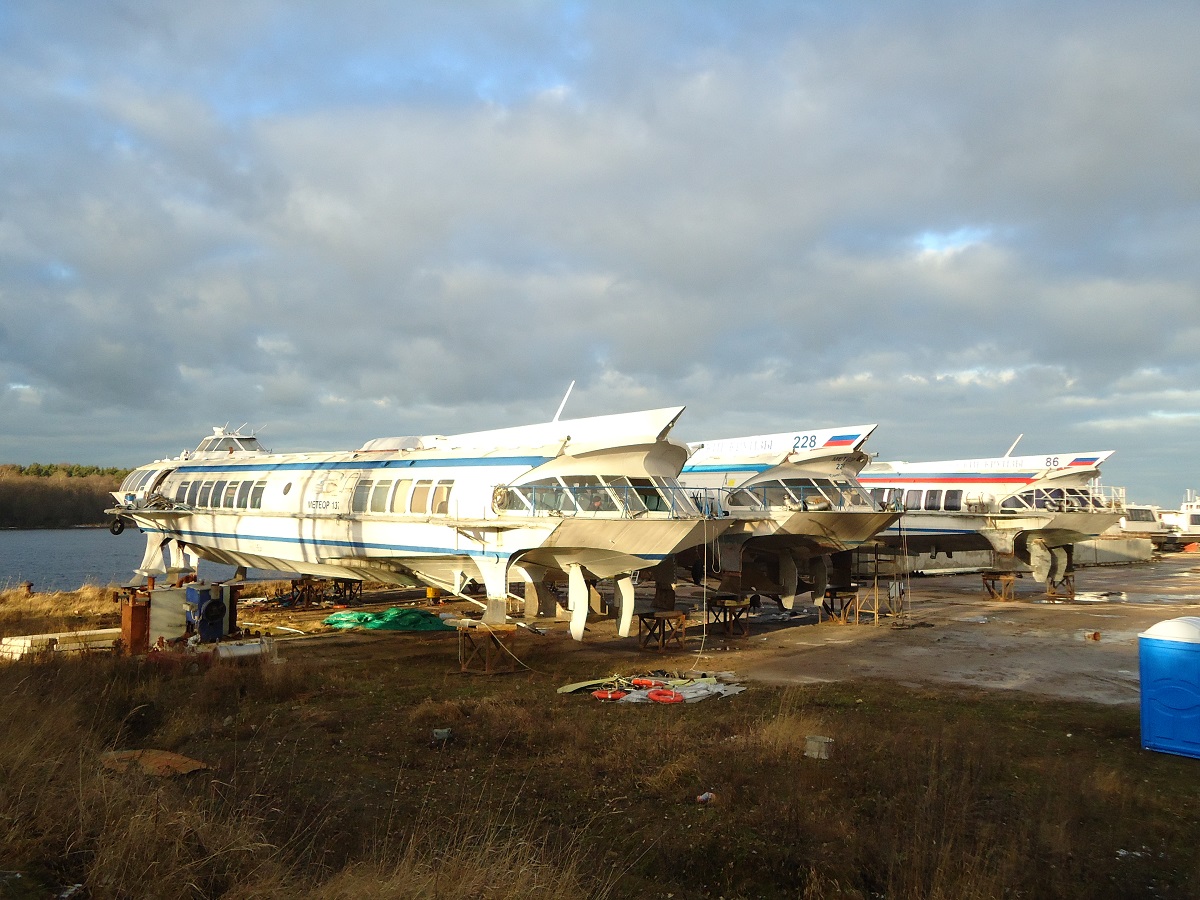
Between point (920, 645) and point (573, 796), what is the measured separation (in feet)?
43.8

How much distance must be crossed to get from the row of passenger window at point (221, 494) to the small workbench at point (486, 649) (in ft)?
38.2

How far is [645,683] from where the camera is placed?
13.7 meters

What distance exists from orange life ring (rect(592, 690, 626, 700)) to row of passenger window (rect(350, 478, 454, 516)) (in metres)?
7.09

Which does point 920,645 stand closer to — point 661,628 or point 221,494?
point 661,628

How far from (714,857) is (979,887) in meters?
2.03

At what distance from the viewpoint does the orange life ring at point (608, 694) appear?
42.1 feet

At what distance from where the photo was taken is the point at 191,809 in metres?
5.84

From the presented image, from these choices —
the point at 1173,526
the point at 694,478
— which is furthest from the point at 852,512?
the point at 1173,526

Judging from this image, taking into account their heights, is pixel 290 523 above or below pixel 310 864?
above

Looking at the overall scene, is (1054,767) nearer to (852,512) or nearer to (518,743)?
(518,743)

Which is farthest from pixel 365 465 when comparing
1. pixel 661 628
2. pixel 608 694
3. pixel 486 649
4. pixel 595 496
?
pixel 608 694

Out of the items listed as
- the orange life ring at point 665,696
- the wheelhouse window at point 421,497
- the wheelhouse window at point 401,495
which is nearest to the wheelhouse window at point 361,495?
the wheelhouse window at point 401,495

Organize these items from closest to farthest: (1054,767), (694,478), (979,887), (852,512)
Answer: (979,887) → (1054,767) → (852,512) → (694,478)

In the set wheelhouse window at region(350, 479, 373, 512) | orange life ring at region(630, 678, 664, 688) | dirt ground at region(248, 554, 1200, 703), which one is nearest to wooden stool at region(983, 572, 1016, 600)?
dirt ground at region(248, 554, 1200, 703)
